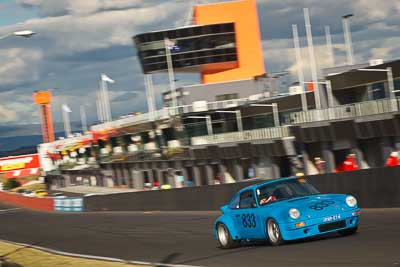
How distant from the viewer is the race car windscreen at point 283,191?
13.7m

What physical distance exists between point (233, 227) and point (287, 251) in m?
2.21

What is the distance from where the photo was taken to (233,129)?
66.0 metres

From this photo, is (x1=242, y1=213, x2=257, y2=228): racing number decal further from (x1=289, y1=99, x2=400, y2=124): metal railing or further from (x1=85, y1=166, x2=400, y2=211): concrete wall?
(x1=289, y1=99, x2=400, y2=124): metal railing

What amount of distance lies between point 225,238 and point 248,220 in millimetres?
1146

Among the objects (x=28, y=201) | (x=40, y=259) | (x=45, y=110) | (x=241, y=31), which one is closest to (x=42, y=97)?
(x=45, y=110)

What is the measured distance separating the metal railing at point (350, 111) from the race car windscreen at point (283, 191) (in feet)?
71.7

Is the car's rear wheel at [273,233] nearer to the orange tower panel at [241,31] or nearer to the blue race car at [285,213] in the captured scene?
the blue race car at [285,213]

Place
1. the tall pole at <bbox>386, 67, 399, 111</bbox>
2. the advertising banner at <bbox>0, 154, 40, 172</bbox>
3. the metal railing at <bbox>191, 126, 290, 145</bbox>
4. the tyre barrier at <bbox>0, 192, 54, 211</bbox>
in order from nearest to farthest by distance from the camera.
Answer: the tall pole at <bbox>386, 67, 399, 111</bbox> → the metal railing at <bbox>191, 126, 290, 145</bbox> → the tyre barrier at <bbox>0, 192, 54, 211</bbox> → the advertising banner at <bbox>0, 154, 40, 172</bbox>

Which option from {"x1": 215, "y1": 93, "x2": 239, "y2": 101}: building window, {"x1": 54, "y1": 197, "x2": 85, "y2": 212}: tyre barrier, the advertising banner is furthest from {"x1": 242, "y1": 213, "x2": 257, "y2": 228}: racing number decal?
the advertising banner

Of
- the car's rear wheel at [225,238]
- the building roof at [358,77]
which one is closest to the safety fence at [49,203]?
the building roof at [358,77]

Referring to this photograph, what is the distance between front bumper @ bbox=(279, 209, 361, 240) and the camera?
12.9 metres

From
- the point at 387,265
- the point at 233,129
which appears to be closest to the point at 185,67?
the point at 233,129

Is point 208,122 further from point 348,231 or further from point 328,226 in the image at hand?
point 328,226

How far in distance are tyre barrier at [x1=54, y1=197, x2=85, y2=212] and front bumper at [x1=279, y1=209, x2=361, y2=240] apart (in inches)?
1349
